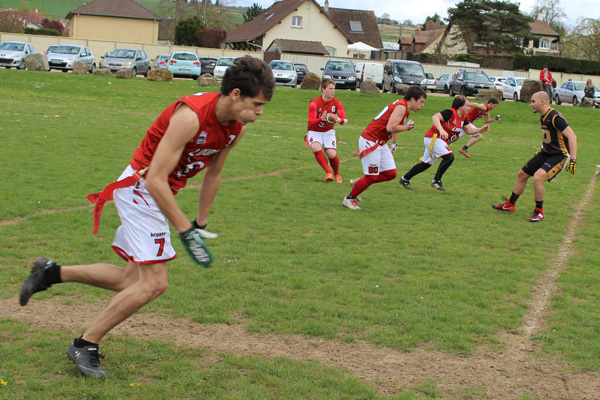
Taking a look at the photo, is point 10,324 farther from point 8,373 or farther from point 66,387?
point 66,387

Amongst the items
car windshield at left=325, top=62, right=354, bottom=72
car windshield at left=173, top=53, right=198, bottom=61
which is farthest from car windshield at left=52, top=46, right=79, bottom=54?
car windshield at left=325, top=62, right=354, bottom=72

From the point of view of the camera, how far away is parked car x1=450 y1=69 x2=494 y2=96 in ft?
116

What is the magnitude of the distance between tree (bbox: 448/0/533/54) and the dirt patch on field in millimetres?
71391

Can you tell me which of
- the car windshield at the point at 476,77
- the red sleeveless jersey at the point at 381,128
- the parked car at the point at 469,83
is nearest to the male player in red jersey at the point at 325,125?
the red sleeveless jersey at the point at 381,128

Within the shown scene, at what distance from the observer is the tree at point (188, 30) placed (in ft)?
212

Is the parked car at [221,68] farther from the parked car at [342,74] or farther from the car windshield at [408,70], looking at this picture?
the car windshield at [408,70]

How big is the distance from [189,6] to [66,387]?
81.5 m

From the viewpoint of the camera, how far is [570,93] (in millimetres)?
36875

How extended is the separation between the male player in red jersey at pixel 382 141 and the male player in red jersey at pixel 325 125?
173cm

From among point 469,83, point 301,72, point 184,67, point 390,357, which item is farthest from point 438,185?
point 301,72

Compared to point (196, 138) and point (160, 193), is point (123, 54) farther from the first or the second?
point (160, 193)

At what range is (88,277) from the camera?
403 cm

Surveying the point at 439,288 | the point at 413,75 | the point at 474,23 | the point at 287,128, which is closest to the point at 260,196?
the point at 439,288

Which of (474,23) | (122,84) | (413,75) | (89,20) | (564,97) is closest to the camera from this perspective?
(122,84)
